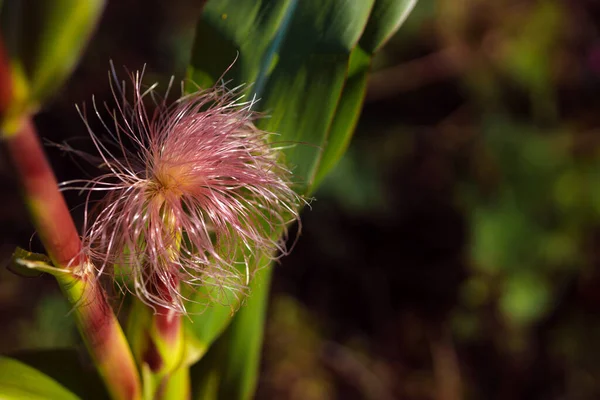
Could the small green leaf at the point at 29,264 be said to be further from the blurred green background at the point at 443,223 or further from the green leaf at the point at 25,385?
the blurred green background at the point at 443,223

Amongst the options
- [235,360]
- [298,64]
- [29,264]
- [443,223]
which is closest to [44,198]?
[29,264]

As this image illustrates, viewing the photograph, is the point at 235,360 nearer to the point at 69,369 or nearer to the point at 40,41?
the point at 69,369

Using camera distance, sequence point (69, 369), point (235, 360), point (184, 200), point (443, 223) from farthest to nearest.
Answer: point (443, 223)
point (235, 360)
point (69, 369)
point (184, 200)

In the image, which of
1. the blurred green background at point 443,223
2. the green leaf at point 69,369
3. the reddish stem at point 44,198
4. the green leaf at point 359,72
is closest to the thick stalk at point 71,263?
the reddish stem at point 44,198

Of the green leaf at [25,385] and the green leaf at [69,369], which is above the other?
the green leaf at [25,385]

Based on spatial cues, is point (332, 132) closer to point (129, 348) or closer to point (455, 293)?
point (129, 348)

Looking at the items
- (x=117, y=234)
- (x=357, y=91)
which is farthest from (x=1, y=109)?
(x=357, y=91)
